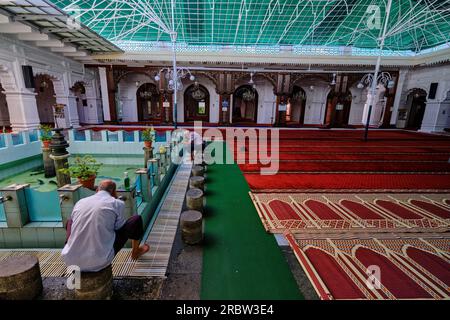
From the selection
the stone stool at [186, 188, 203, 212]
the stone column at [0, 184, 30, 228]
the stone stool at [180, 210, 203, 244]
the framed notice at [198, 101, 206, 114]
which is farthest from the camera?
the framed notice at [198, 101, 206, 114]

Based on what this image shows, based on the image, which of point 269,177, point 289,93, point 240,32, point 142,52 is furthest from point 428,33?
point 142,52

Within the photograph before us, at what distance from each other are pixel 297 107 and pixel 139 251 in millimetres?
19905

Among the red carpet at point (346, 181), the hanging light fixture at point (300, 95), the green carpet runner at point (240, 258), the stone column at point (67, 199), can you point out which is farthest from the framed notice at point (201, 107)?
the stone column at point (67, 199)

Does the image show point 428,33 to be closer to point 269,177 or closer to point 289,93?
point 289,93

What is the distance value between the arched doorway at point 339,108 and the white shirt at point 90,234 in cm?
1701

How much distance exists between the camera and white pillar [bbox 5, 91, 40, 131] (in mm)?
9148

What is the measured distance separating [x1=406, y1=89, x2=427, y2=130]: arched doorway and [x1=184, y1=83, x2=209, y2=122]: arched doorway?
15203mm

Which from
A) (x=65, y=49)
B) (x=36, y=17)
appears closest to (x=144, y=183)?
(x=36, y=17)

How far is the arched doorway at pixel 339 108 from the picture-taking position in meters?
15.8

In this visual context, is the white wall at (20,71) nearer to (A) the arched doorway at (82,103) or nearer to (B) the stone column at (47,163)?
(A) the arched doorway at (82,103)

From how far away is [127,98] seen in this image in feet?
55.0

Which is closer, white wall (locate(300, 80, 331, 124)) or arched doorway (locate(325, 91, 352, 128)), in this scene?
arched doorway (locate(325, 91, 352, 128))

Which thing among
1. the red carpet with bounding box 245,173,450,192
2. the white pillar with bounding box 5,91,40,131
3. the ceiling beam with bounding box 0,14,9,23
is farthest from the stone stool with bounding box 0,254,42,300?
the white pillar with bounding box 5,91,40,131

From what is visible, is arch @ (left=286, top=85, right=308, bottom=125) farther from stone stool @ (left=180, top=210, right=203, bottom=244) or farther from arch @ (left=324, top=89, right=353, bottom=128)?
stone stool @ (left=180, top=210, right=203, bottom=244)
